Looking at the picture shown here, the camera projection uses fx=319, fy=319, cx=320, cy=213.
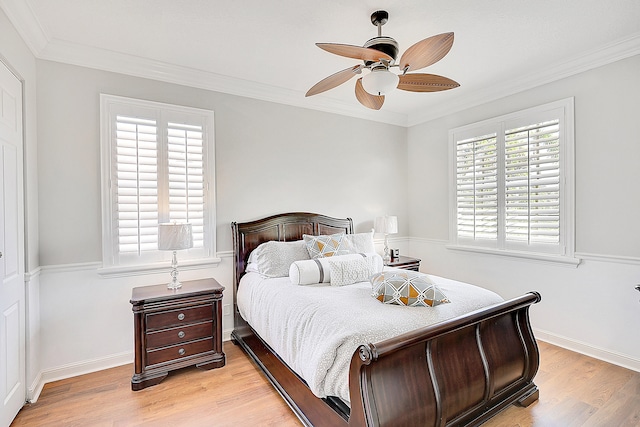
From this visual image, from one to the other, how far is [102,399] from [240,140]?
254 cm

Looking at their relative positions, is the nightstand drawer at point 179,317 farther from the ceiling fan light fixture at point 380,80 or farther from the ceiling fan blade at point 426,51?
the ceiling fan blade at point 426,51

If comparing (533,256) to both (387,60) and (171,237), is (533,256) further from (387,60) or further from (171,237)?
(171,237)

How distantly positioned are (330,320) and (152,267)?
6.44 feet

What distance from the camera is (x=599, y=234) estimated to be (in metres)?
2.88

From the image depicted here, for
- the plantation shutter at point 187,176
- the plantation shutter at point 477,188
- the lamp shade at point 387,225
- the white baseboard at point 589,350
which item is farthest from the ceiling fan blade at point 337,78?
the white baseboard at point 589,350

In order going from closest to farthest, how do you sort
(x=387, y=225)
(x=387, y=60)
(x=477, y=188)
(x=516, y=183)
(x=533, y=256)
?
(x=387, y=60) < (x=533, y=256) < (x=516, y=183) < (x=477, y=188) < (x=387, y=225)

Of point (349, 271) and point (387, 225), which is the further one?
point (387, 225)

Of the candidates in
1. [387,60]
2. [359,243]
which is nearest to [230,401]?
[359,243]

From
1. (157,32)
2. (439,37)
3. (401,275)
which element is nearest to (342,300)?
(401,275)

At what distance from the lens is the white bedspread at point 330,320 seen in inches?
66.7

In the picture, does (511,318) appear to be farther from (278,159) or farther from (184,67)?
(184,67)

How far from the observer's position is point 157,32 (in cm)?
248

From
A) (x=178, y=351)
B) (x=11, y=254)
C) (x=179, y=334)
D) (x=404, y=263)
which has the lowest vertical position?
(x=178, y=351)

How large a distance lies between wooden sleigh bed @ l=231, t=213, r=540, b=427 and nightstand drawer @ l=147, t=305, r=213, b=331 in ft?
2.02
